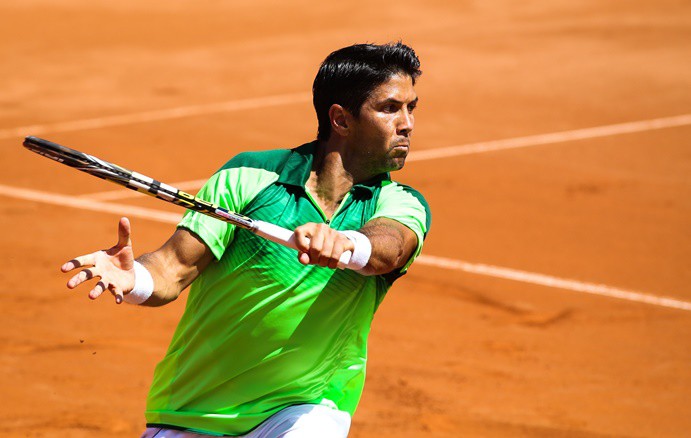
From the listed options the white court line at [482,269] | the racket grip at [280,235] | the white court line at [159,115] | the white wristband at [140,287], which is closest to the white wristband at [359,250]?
the racket grip at [280,235]

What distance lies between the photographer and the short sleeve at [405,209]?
4.97 metres

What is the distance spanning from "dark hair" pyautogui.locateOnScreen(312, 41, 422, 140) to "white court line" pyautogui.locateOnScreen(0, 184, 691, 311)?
597 centimetres

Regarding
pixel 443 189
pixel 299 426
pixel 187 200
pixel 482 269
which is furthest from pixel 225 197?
pixel 443 189

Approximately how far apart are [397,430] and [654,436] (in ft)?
6.13

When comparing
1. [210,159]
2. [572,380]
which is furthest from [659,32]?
[572,380]

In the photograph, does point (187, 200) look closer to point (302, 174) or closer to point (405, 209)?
point (302, 174)

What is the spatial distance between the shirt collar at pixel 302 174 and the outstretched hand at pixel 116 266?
809 millimetres

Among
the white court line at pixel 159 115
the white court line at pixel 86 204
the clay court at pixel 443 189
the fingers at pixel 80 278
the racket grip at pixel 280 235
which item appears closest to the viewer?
the fingers at pixel 80 278

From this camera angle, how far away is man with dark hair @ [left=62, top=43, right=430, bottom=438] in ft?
16.0

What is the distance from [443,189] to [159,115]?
4.77m

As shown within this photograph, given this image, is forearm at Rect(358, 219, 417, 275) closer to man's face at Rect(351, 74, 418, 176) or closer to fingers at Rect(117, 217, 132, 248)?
man's face at Rect(351, 74, 418, 176)

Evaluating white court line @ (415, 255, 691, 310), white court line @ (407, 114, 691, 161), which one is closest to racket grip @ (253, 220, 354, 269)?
white court line @ (415, 255, 691, 310)

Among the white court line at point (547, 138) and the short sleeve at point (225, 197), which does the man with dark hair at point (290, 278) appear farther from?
the white court line at point (547, 138)

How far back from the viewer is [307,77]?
1803 cm
